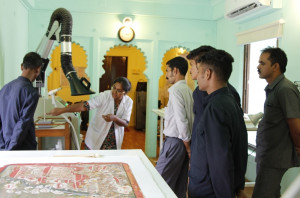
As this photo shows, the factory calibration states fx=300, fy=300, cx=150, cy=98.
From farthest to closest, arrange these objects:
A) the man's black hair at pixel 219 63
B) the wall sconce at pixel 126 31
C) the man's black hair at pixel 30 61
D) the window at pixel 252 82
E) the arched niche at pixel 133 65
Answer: the arched niche at pixel 133 65 < the wall sconce at pixel 126 31 < the window at pixel 252 82 < the man's black hair at pixel 30 61 < the man's black hair at pixel 219 63

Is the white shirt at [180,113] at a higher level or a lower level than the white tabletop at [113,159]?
higher

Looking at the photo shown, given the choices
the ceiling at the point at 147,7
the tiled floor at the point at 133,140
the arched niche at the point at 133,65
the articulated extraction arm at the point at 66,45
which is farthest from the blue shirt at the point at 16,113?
the arched niche at the point at 133,65

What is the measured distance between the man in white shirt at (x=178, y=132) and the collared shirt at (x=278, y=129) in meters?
0.61

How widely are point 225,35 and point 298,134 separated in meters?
3.02

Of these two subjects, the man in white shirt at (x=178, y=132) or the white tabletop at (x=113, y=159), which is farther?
the man in white shirt at (x=178, y=132)

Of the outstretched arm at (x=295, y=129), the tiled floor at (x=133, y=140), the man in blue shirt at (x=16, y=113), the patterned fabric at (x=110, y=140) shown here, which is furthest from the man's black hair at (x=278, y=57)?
the tiled floor at (x=133, y=140)

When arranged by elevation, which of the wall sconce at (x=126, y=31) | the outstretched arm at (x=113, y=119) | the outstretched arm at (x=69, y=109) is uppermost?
the wall sconce at (x=126, y=31)

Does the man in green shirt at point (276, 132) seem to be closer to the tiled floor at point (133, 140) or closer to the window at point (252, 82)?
the window at point (252, 82)

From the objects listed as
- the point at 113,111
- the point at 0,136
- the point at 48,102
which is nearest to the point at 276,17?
the point at 113,111

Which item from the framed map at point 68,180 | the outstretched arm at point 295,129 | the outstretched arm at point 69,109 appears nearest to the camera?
the framed map at point 68,180

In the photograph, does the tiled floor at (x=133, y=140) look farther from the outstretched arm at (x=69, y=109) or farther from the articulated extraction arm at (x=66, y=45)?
the articulated extraction arm at (x=66, y=45)

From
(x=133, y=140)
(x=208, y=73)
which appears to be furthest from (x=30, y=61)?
(x=133, y=140)

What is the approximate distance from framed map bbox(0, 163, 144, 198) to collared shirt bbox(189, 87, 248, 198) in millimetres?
→ 361

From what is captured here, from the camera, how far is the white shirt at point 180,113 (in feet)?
7.55
